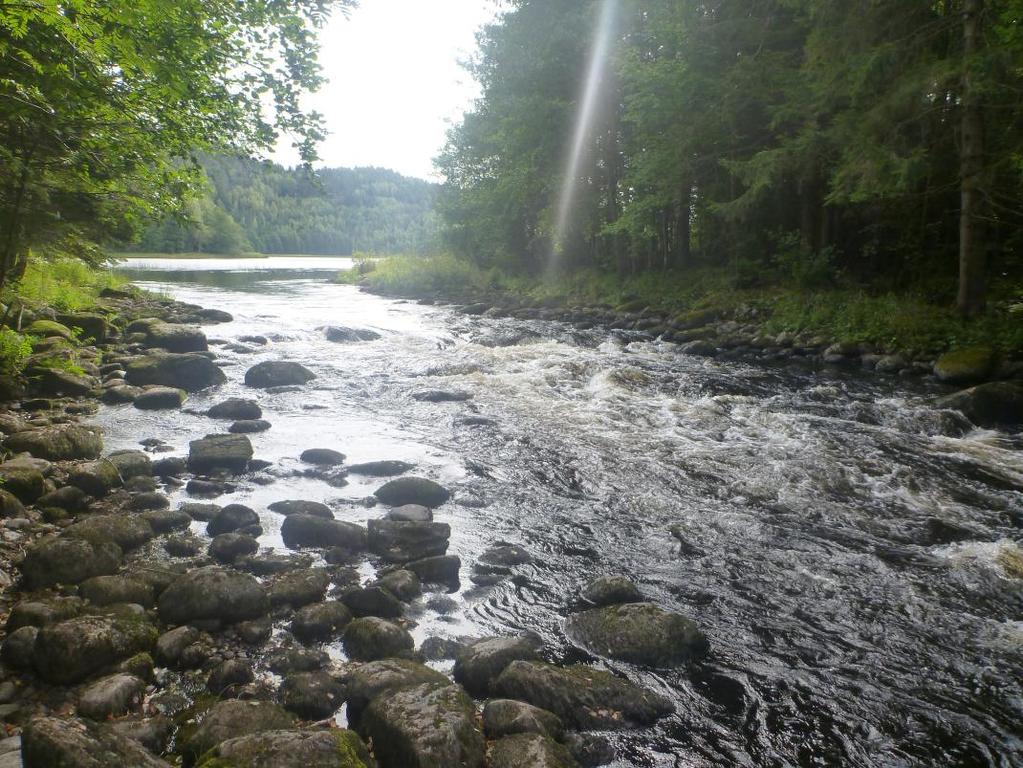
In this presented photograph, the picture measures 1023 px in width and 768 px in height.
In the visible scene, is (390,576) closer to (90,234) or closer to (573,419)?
(573,419)

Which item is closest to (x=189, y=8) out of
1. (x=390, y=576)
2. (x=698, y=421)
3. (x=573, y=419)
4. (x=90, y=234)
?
(x=390, y=576)

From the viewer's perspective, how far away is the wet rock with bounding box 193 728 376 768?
282 cm

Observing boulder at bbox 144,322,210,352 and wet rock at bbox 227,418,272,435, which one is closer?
wet rock at bbox 227,418,272,435

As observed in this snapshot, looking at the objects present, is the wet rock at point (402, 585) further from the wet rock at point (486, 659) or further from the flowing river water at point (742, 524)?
the wet rock at point (486, 659)

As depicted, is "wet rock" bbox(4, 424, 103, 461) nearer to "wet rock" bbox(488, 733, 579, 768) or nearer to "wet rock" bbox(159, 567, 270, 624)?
"wet rock" bbox(159, 567, 270, 624)

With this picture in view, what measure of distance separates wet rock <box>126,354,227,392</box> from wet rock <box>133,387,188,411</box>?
1.10 m

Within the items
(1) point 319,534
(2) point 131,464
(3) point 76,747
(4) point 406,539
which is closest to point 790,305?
(4) point 406,539

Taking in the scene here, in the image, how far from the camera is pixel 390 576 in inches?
203

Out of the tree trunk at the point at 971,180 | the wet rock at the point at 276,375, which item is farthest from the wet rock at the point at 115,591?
the tree trunk at the point at 971,180

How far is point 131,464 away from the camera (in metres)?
7.42

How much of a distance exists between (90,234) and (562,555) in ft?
45.8

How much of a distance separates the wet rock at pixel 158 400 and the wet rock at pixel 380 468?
503 centimetres

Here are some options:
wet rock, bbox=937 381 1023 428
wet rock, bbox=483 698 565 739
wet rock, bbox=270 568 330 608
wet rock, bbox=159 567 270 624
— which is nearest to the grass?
wet rock, bbox=937 381 1023 428

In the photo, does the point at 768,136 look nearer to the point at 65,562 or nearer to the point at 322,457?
the point at 322,457
